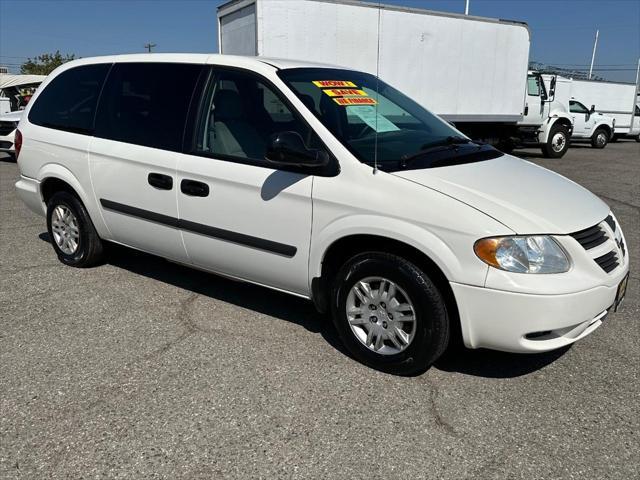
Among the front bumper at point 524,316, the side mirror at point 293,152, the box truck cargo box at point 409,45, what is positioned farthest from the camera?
the box truck cargo box at point 409,45

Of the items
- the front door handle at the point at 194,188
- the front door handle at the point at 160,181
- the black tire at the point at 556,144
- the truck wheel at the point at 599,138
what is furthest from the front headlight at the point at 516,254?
the truck wheel at the point at 599,138

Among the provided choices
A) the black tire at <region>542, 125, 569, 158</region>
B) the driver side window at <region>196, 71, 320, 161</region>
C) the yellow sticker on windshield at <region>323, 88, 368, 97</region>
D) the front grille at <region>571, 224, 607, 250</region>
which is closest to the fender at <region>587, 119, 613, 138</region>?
the black tire at <region>542, 125, 569, 158</region>

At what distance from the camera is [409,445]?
252cm

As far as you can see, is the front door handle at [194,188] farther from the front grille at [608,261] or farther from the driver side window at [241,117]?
the front grille at [608,261]

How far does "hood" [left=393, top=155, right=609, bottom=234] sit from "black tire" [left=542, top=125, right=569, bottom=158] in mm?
13829

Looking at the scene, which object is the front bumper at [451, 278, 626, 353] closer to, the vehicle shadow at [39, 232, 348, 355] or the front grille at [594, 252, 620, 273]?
the front grille at [594, 252, 620, 273]

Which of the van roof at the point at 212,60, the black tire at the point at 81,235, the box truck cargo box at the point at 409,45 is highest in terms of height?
the box truck cargo box at the point at 409,45

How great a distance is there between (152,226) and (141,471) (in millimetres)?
1994

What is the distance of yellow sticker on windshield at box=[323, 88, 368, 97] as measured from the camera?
3.54 m

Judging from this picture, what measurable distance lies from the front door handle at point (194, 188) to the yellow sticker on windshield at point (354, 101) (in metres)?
0.99

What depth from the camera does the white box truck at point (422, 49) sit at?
9.77m

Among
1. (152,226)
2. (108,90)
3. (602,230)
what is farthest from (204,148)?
(602,230)

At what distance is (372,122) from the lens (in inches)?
135

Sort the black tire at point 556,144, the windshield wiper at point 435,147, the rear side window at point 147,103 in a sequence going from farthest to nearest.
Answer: the black tire at point 556,144 → the rear side window at point 147,103 → the windshield wiper at point 435,147
